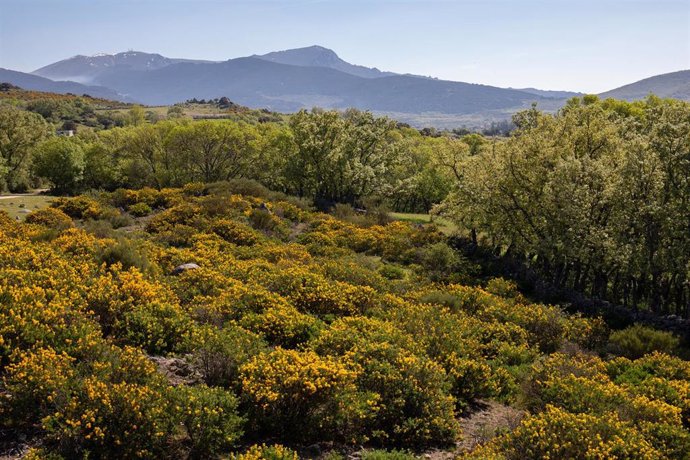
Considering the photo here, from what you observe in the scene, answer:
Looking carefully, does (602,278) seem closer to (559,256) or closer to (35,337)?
(559,256)

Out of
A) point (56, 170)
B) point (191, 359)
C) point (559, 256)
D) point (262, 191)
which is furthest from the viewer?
point (56, 170)

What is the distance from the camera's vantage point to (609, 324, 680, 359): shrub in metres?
16.2

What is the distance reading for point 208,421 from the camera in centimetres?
805

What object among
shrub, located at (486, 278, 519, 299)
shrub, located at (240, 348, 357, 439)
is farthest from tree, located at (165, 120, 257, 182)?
shrub, located at (240, 348, 357, 439)

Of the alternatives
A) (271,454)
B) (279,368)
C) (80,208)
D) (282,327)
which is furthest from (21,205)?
(271,454)

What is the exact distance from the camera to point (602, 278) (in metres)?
24.5

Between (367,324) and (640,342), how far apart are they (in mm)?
10417

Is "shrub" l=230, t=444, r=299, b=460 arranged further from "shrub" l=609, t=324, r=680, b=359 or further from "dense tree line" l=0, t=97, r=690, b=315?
"dense tree line" l=0, t=97, r=690, b=315

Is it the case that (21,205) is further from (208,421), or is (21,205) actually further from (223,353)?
(208,421)

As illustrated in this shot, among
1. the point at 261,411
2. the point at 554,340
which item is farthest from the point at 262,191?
the point at 261,411

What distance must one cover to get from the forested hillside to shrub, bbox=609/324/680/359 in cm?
8

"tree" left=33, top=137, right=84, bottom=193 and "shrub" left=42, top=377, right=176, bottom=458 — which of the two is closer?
"shrub" left=42, top=377, right=176, bottom=458

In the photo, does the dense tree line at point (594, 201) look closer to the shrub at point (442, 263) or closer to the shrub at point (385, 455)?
the shrub at point (442, 263)

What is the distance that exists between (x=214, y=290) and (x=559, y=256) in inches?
723
